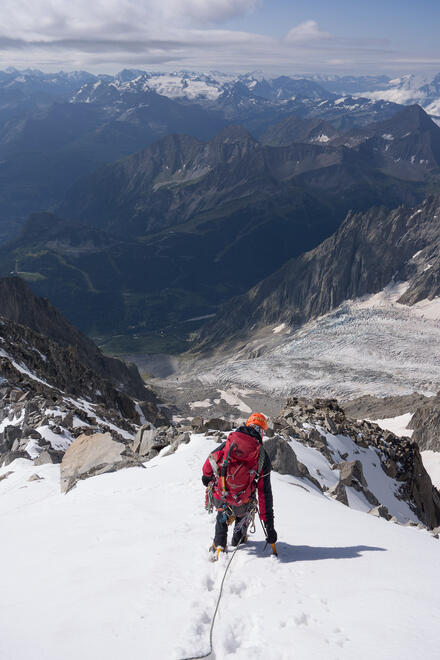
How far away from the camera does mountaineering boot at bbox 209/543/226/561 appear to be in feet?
41.9

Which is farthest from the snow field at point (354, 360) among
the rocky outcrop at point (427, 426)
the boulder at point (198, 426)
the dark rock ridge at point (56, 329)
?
the boulder at point (198, 426)

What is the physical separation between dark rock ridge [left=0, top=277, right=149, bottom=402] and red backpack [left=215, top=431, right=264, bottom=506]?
91685 mm

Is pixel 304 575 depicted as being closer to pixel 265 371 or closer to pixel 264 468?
pixel 264 468

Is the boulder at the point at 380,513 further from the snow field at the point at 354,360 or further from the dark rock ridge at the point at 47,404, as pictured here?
the snow field at the point at 354,360

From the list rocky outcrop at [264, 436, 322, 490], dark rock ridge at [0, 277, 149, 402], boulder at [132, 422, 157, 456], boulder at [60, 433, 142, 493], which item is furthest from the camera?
dark rock ridge at [0, 277, 149, 402]

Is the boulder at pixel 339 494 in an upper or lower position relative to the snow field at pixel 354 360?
upper

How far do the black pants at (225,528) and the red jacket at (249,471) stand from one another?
24 cm

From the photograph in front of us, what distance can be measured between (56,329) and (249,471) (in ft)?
363

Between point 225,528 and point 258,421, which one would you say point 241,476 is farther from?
point 258,421

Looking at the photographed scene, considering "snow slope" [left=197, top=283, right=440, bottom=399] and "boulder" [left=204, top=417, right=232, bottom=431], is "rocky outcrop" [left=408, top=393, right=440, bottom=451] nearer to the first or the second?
"boulder" [left=204, top=417, right=232, bottom=431]

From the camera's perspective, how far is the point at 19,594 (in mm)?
10805

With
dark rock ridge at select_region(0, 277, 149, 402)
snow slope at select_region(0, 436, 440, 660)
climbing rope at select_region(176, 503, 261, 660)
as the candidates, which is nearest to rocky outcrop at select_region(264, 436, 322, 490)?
snow slope at select_region(0, 436, 440, 660)

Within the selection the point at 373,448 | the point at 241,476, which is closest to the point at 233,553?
the point at 241,476

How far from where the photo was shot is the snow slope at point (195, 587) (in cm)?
909
